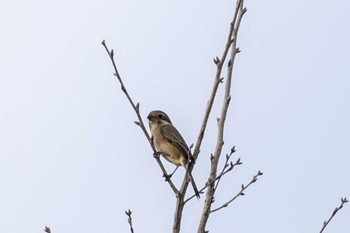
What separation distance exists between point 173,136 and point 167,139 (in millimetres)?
87

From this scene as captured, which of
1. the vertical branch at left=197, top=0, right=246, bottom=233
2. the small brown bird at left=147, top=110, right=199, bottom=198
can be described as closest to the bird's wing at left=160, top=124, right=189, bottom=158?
the small brown bird at left=147, top=110, right=199, bottom=198

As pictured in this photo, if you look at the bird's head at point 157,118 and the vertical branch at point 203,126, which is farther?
the bird's head at point 157,118

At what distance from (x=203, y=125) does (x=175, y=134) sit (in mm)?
3185

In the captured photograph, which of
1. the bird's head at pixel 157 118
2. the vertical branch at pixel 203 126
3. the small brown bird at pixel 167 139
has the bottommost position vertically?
the vertical branch at pixel 203 126

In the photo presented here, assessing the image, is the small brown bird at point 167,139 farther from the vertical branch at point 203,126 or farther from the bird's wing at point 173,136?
the vertical branch at point 203,126

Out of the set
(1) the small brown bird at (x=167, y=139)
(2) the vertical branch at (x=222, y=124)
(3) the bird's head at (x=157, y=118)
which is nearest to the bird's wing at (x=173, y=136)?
(1) the small brown bird at (x=167, y=139)

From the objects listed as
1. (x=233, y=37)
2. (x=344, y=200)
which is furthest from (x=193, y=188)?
(x=233, y=37)

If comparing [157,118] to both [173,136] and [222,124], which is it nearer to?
[173,136]

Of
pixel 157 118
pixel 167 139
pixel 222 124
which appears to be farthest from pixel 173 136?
pixel 222 124

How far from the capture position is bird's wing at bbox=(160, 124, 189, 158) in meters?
7.27

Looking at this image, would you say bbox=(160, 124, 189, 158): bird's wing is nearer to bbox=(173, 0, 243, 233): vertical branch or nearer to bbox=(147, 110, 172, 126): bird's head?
bbox=(147, 110, 172, 126): bird's head

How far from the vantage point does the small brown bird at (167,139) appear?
23.6 ft

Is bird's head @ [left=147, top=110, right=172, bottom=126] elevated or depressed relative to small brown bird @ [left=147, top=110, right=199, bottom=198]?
elevated

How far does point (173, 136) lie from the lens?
746 centimetres
